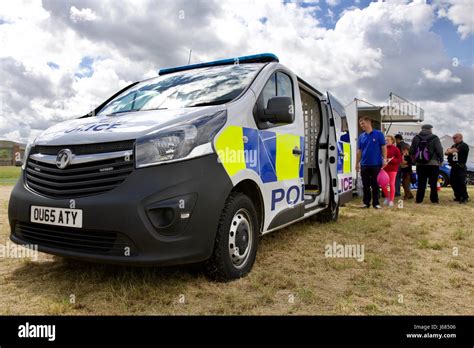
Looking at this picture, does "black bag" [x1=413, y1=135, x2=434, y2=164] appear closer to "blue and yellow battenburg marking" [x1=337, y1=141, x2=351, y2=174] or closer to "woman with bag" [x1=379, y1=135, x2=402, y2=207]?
"woman with bag" [x1=379, y1=135, x2=402, y2=207]

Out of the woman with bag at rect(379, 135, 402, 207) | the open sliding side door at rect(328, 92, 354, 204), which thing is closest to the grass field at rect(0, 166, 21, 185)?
the open sliding side door at rect(328, 92, 354, 204)

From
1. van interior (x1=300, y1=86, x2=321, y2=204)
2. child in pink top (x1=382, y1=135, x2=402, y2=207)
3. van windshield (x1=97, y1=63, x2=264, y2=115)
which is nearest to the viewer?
van windshield (x1=97, y1=63, x2=264, y2=115)

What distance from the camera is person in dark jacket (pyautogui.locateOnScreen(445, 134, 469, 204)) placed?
873 centimetres

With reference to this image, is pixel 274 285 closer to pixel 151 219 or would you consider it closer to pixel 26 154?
pixel 151 219

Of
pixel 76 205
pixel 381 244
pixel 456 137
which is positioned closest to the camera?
pixel 76 205

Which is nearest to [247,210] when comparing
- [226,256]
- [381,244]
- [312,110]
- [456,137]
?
[226,256]

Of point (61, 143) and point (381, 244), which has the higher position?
point (61, 143)

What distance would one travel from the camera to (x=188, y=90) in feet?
10.4

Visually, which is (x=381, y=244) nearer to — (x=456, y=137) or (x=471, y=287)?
(x=471, y=287)

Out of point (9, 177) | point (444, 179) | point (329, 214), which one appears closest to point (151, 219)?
point (329, 214)

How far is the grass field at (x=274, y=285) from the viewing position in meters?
2.34

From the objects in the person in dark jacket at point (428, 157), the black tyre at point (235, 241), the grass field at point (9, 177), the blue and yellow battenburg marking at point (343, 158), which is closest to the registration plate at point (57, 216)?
the black tyre at point (235, 241)

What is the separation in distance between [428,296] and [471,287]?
51 cm
